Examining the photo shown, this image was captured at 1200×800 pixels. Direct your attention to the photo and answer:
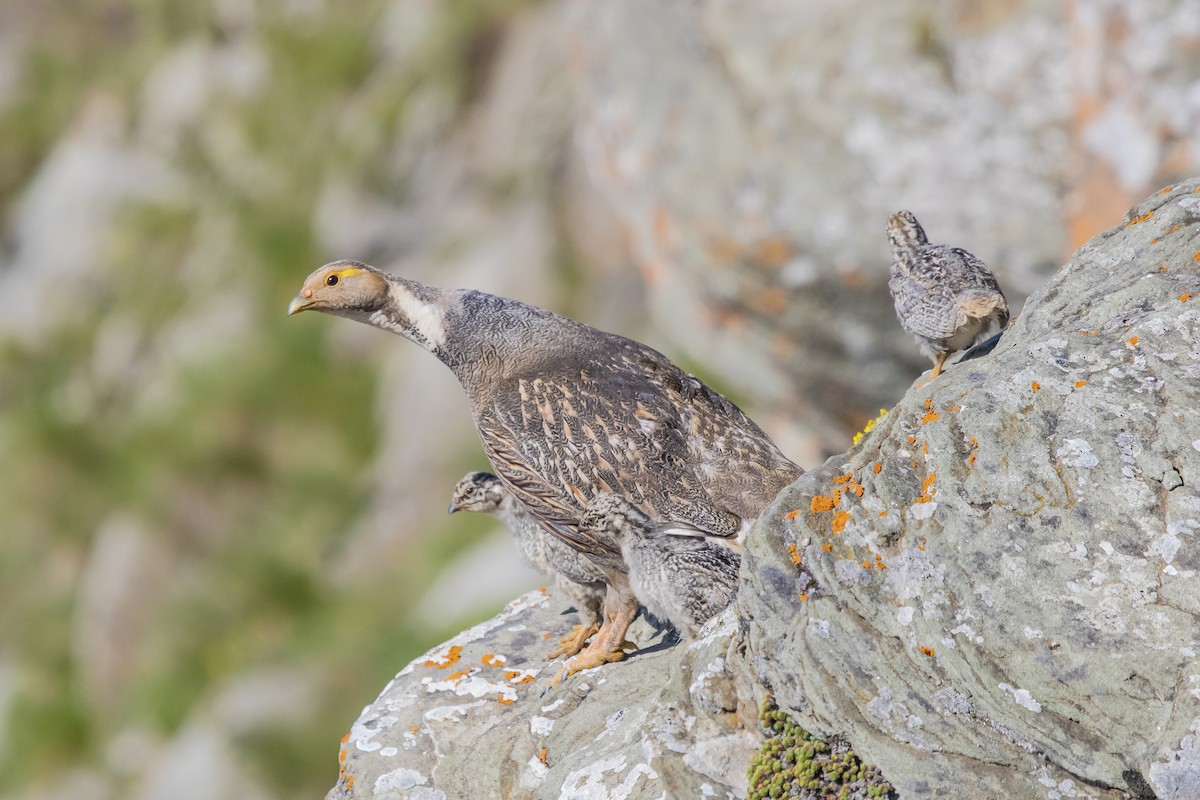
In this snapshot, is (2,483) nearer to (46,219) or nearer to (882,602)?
(46,219)

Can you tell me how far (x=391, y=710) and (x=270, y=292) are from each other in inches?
789

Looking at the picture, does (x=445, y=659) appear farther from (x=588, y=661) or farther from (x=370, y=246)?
(x=370, y=246)

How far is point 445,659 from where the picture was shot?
840cm

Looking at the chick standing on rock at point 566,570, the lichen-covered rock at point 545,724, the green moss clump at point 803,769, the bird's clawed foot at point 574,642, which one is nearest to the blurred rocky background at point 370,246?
the chick standing on rock at point 566,570

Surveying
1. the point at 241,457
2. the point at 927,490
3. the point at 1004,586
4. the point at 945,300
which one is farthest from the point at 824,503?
the point at 241,457

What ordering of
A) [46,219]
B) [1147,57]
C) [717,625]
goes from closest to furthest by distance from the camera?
[717,625], [1147,57], [46,219]

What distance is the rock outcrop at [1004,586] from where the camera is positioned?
4883mm

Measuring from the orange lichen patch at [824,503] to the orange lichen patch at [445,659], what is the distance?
340 cm

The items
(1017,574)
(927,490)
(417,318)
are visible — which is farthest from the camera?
(417,318)

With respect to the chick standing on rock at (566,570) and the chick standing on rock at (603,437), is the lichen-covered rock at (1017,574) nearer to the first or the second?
the chick standing on rock at (603,437)

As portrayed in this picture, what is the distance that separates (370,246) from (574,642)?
58.6ft

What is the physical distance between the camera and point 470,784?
718 centimetres

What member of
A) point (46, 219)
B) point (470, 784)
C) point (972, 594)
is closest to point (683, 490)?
point (470, 784)

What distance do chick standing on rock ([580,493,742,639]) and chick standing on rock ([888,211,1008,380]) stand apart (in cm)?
163
